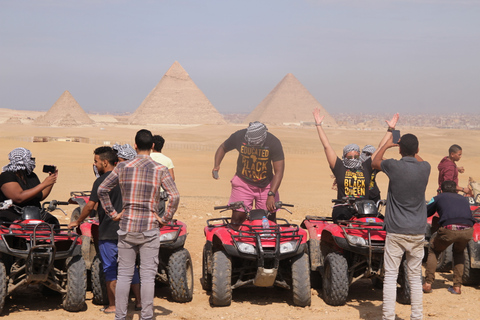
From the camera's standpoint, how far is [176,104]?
17488 centimetres

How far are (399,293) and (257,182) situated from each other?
1726mm

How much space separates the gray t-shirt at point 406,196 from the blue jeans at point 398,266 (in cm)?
8

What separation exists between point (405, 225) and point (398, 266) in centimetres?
35

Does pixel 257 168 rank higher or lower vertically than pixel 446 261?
higher

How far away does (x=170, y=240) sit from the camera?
18.9 feet

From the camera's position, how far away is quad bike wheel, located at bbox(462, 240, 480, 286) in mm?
6641

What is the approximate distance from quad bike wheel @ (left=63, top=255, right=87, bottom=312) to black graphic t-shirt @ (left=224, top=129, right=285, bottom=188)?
6.19 ft

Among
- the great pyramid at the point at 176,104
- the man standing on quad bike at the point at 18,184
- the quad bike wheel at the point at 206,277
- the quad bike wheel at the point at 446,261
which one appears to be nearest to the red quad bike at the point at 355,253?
the quad bike wheel at the point at 206,277

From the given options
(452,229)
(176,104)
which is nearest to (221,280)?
(452,229)

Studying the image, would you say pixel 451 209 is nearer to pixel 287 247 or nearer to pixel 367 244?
pixel 367 244

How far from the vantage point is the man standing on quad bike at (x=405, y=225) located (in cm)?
501

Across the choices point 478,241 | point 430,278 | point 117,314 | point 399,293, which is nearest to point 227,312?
point 117,314

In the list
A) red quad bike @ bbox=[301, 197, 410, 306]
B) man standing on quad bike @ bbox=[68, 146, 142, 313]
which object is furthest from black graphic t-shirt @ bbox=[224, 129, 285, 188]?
man standing on quad bike @ bbox=[68, 146, 142, 313]

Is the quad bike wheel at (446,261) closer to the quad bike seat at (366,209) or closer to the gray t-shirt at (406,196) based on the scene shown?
the quad bike seat at (366,209)
